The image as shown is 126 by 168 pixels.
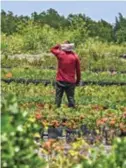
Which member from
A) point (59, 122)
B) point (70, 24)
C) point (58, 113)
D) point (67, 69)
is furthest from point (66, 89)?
point (70, 24)

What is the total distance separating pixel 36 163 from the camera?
15.4ft

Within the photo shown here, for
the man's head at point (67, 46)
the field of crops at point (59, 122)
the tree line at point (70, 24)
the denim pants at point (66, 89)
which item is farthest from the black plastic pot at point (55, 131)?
the tree line at point (70, 24)

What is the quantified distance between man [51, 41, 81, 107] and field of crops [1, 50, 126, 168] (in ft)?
1.04

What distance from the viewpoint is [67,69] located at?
1348 centimetres

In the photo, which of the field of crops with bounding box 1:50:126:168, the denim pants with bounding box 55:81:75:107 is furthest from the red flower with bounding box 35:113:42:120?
the denim pants with bounding box 55:81:75:107

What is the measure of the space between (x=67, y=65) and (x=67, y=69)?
95mm

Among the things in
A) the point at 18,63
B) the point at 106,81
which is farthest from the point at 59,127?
the point at 18,63

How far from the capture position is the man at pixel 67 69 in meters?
13.3

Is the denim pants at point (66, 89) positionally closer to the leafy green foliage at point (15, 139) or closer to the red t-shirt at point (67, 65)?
the red t-shirt at point (67, 65)

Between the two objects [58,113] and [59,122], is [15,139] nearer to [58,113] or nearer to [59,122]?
[59,122]

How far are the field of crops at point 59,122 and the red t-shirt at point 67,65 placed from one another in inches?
20.2

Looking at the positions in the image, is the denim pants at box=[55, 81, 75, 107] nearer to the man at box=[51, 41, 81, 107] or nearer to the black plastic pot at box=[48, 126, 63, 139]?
the man at box=[51, 41, 81, 107]

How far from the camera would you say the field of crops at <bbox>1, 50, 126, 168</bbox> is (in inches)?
178

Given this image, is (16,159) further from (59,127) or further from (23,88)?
(23,88)
